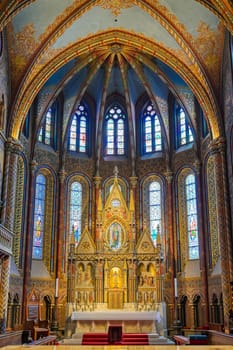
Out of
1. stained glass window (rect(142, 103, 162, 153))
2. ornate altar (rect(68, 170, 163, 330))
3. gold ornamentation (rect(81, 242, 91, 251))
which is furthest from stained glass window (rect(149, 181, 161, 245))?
gold ornamentation (rect(81, 242, 91, 251))

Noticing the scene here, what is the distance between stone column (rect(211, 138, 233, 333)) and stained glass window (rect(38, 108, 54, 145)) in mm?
11524

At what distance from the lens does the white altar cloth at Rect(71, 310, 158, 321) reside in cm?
2284

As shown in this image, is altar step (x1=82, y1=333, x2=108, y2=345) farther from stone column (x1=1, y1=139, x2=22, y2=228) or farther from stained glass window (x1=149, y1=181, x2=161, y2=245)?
stained glass window (x1=149, y1=181, x2=161, y2=245)

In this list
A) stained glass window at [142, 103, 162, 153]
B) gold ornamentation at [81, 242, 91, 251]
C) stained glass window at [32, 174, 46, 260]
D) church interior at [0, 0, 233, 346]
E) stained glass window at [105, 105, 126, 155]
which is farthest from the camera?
stained glass window at [105, 105, 126, 155]

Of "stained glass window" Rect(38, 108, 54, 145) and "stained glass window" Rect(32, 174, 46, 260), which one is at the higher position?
"stained glass window" Rect(38, 108, 54, 145)

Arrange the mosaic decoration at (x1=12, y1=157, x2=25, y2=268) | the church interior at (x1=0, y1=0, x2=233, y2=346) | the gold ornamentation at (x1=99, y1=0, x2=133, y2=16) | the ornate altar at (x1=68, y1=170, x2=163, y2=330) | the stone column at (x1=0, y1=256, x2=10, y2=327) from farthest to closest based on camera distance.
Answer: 1. the mosaic decoration at (x1=12, y1=157, x2=25, y2=268)
2. the ornate altar at (x1=68, y1=170, x2=163, y2=330)
3. the gold ornamentation at (x1=99, y1=0, x2=133, y2=16)
4. the church interior at (x1=0, y1=0, x2=233, y2=346)
5. the stone column at (x1=0, y1=256, x2=10, y2=327)

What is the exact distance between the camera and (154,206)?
2992 centimetres

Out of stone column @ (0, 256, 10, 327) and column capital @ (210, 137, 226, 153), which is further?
column capital @ (210, 137, 226, 153)

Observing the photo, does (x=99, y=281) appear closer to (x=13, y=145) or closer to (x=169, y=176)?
(x=169, y=176)

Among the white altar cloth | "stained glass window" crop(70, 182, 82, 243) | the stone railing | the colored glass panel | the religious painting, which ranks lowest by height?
the white altar cloth

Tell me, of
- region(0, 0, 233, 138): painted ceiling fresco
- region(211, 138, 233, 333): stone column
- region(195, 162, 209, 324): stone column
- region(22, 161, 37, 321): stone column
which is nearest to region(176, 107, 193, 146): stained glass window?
region(195, 162, 209, 324): stone column

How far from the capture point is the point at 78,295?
2491 cm

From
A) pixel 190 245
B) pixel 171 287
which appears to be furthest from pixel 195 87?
pixel 171 287

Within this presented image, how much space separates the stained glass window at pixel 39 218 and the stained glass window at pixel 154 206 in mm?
7124
